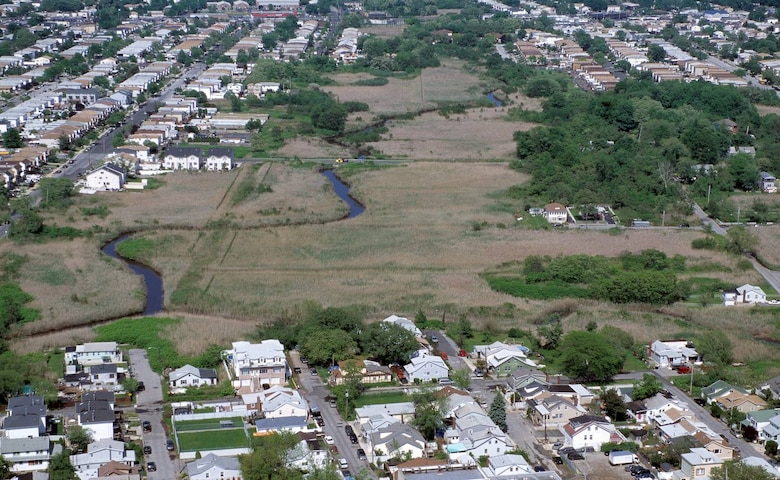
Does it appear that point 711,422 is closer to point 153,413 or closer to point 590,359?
point 590,359

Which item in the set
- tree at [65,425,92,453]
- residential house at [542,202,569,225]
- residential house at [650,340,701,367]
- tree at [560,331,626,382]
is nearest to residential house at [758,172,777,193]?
residential house at [542,202,569,225]

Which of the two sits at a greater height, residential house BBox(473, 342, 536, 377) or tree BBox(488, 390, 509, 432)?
tree BBox(488, 390, 509, 432)

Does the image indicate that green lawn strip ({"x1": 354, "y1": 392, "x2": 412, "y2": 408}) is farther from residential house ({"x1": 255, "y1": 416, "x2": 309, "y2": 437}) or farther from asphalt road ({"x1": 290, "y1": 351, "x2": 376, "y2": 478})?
residential house ({"x1": 255, "y1": 416, "x2": 309, "y2": 437})

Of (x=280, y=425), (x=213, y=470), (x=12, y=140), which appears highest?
(x=213, y=470)

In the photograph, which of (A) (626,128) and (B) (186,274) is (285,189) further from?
(A) (626,128)

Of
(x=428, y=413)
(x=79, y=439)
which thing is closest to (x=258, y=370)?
(x=428, y=413)

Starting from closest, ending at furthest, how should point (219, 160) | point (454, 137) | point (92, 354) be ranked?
point (92, 354) < point (219, 160) < point (454, 137)

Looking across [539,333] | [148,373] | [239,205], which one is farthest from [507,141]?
[148,373]

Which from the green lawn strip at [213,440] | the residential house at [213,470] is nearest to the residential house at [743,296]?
the green lawn strip at [213,440]
